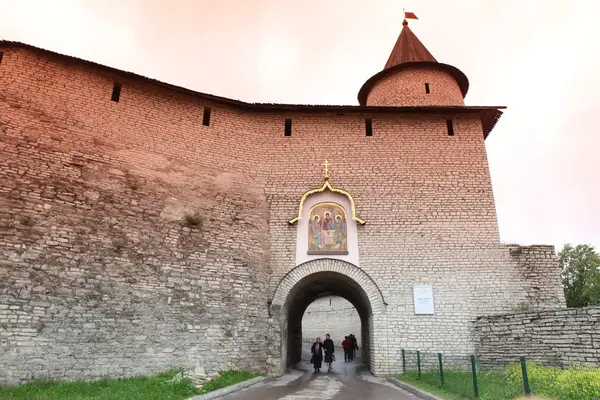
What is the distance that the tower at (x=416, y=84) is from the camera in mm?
13844

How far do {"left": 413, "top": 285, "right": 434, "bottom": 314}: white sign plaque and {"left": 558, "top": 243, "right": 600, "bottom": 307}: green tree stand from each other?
21.7m

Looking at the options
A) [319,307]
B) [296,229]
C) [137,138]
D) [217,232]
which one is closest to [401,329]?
[296,229]

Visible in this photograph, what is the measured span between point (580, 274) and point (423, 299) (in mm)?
24195

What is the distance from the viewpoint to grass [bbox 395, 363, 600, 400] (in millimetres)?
4750

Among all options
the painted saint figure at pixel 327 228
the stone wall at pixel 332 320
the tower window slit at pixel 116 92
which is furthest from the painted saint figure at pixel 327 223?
the stone wall at pixel 332 320

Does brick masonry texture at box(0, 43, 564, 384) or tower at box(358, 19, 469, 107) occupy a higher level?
tower at box(358, 19, 469, 107)

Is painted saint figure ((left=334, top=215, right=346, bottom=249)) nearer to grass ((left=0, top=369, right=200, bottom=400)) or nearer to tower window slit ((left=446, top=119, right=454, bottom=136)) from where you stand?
tower window slit ((left=446, top=119, right=454, bottom=136))

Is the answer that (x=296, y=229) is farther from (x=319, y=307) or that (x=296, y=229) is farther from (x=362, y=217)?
(x=319, y=307)

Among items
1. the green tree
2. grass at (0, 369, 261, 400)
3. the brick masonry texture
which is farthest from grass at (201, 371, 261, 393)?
the green tree

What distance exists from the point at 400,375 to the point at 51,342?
7457mm

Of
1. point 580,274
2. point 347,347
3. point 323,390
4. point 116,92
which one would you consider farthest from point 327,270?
point 580,274

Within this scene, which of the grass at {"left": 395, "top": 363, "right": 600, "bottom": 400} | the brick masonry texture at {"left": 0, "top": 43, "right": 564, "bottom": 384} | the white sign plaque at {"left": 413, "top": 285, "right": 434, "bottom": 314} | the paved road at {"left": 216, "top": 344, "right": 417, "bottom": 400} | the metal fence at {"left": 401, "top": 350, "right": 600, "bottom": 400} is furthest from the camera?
the white sign plaque at {"left": 413, "top": 285, "right": 434, "bottom": 314}

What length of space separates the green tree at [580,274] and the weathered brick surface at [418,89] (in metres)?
19.3

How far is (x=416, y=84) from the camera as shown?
14.1 metres
